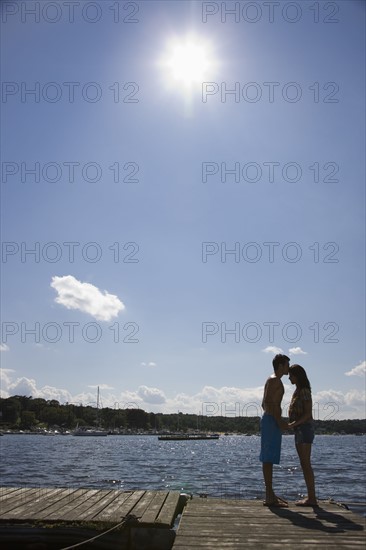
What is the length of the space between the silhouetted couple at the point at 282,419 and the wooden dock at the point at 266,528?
693mm

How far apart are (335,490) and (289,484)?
2650 millimetres

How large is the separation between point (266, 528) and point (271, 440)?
2144 mm

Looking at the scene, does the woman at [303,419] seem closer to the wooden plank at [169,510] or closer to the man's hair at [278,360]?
the man's hair at [278,360]

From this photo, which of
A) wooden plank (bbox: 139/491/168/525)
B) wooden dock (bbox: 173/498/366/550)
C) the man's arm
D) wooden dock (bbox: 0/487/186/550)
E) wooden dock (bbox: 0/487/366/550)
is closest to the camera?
wooden dock (bbox: 173/498/366/550)

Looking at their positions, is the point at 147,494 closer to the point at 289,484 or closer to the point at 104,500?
the point at 104,500

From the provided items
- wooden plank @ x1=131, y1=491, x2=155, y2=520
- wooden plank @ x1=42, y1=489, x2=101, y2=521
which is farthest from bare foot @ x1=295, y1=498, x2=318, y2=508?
wooden plank @ x1=42, y1=489, x2=101, y2=521

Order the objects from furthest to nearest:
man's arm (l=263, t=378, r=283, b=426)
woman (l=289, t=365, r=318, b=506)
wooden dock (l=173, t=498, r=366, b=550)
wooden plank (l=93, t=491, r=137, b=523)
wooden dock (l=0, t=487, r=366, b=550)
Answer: man's arm (l=263, t=378, r=283, b=426) → woman (l=289, t=365, r=318, b=506) → wooden plank (l=93, t=491, r=137, b=523) → wooden dock (l=0, t=487, r=366, b=550) → wooden dock (l=173, t=498, r=366, b=550)

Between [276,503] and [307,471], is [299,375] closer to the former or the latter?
[307,471]

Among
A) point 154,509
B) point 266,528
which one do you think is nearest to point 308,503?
point 266,528

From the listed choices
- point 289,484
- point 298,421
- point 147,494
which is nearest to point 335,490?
point 289,484

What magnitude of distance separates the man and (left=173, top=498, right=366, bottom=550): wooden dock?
2.43ft

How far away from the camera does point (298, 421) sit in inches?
328

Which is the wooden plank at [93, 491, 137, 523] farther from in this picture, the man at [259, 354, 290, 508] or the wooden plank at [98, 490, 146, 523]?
the man at [259, 354, 290, 508]

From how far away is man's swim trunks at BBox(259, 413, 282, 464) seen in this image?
27.2 ft
